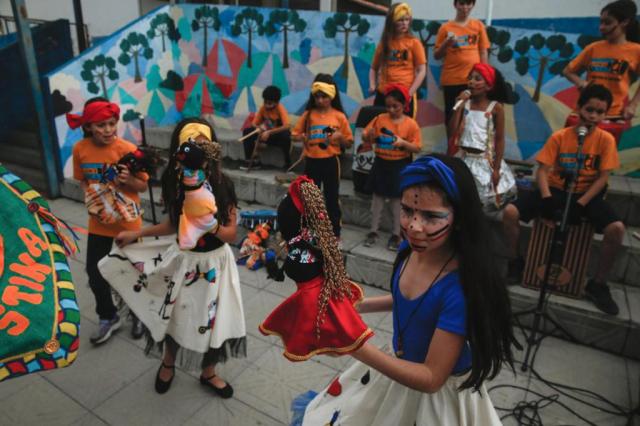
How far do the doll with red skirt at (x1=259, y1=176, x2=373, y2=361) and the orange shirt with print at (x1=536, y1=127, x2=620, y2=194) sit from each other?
319 centimetres

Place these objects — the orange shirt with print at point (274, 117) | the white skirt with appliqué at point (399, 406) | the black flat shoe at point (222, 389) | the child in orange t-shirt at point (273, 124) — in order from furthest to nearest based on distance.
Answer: the orange shirt with print at point (274, 117)
the child in orange t-shirt at point (273, 124)
the black flat shoe at point (222, 389)
the white skirt with appliqué at point (399, 406)

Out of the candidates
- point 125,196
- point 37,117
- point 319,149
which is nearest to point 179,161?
point 125,196

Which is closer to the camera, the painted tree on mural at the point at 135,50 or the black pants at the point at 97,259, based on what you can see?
the black pants at the point at 97,259

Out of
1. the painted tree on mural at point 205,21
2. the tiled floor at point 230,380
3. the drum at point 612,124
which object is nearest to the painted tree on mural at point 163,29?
the painted tree on mural at point 205,21

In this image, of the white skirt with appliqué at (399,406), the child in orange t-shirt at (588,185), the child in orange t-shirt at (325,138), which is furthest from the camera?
the child in orange t-shirt at (325,138)

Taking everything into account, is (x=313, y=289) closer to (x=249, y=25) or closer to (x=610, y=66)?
(x=610, y=66)

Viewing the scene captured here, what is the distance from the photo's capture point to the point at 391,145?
467 cm

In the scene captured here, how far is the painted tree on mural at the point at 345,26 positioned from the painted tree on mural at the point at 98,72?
3.45 metres

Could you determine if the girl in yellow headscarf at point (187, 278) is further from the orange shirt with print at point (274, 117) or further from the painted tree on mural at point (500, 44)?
the painted tree on mural at point (500, 44)

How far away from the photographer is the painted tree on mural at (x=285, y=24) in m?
6.88

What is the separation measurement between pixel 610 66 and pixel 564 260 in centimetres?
209

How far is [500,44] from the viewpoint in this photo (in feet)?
18.4

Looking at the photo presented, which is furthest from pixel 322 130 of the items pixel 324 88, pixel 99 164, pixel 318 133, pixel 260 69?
pixel 260 69

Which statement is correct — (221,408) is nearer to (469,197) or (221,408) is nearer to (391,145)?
(469,197)
